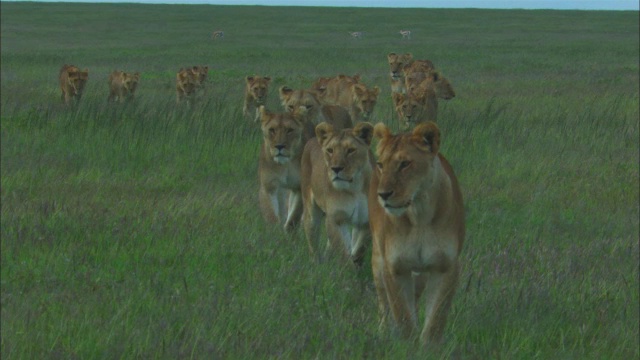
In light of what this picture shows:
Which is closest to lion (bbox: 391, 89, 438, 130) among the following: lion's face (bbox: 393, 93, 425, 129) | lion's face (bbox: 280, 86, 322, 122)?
lion's face (bbox: 393, 93, 425, 129)

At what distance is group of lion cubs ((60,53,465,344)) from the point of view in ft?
16.9

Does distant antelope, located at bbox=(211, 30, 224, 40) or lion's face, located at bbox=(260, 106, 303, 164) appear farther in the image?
distant antelope, located at bbox=(211, 30, 224, 40)

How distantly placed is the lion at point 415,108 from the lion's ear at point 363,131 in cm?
868

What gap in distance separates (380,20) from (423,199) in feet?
324

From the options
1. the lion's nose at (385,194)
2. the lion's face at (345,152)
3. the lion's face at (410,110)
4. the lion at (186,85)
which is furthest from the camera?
the lion at (186,85)

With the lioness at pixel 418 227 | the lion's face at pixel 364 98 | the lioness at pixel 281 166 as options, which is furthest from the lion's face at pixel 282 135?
the lion's face at pixel 364 98

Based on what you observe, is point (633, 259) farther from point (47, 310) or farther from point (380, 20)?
point (380, 20)

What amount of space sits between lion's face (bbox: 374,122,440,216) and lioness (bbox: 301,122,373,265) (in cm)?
143

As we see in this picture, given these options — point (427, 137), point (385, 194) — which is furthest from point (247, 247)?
point (385, 194)

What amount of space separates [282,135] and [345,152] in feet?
5.74

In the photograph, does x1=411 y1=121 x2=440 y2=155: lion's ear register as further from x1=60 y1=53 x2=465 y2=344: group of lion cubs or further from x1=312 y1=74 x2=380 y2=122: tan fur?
x1=312 y1=74 x2=380 y2=122: tan fur

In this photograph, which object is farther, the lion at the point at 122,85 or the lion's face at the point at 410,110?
the lion at the point at 122,85

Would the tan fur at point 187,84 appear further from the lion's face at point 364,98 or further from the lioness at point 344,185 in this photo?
the lioness at point 344,185

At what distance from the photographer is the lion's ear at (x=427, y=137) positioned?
5.14 metres
